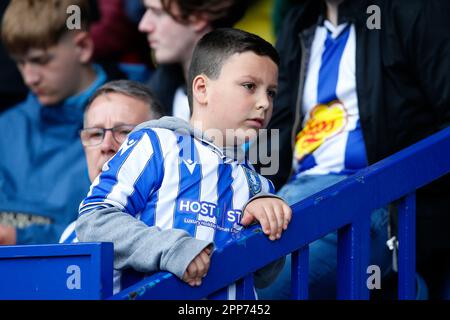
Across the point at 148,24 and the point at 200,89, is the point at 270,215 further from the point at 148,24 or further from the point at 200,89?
the point at 148,24

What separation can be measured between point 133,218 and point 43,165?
243 cm

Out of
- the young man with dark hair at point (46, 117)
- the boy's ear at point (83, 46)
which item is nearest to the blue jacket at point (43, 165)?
the young man with dark hair at point (46, 117)

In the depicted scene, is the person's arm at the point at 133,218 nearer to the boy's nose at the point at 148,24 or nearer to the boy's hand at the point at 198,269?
the boy's hand at the point at 198,269

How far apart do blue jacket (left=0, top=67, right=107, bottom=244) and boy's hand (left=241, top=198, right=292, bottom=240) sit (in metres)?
2.15

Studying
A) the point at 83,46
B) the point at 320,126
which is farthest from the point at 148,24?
the point at 320,126

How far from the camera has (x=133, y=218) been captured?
265cm

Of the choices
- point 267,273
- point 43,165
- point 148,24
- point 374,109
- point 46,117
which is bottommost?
point 267,273

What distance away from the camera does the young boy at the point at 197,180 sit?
2578mm

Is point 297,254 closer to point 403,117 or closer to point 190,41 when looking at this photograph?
point 403,117

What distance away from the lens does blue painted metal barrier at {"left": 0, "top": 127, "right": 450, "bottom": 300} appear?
2518 millimetres

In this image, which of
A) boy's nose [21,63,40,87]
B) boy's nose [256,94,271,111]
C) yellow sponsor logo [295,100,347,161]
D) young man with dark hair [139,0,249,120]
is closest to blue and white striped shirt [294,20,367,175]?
yellow sponsor logo [295,100,347,161]

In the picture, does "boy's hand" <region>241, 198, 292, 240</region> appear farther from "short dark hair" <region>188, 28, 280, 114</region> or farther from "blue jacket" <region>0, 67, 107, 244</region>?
"blue jacket" <region>0, 67, 107, 244</region>

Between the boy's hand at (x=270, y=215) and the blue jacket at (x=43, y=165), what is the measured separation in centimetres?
215

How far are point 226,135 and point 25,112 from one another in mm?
2459
